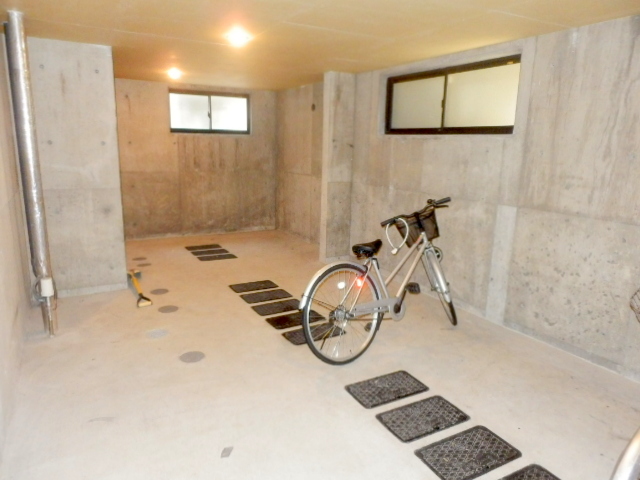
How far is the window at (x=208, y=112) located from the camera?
21.0 ft

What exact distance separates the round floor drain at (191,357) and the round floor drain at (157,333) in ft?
1.29

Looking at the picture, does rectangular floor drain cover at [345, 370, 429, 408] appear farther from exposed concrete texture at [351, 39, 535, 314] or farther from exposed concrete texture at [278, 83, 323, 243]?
exposed concrete texture at [278, 83, 323, 243]

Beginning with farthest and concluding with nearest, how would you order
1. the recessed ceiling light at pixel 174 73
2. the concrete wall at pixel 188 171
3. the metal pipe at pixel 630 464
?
the concrete wall at pixel 188 171 → the recessed ceiling light at pixel 174 73 → the metal pipe at pixel 630 464

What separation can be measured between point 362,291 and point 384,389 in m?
0.71

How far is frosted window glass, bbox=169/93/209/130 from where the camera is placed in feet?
20.9

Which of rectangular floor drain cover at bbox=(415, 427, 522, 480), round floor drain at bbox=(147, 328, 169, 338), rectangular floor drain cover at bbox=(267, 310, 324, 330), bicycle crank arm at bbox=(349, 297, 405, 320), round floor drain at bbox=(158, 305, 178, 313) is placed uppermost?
bicycle crank arm at bbox=(349, 297, 405, 320)

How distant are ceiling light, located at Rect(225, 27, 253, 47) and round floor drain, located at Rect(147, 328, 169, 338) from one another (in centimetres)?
232

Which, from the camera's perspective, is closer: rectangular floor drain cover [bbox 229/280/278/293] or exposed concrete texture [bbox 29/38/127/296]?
exposed concrete texture [bbox 29/38/127/296]

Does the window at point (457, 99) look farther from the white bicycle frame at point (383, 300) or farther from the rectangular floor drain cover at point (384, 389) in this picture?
the rectangular floor drain cover at point (384, 389)

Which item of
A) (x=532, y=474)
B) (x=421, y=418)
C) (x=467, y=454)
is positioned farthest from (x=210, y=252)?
(x=532, y=474)

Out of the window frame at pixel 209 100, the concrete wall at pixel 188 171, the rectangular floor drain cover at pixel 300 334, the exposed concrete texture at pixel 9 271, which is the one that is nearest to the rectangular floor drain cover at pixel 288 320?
the rectangular floor drain cover at pixel 300 334

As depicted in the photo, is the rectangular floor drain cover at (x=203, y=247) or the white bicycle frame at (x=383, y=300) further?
the rectangular floor drain cover at (x=203, y=247)

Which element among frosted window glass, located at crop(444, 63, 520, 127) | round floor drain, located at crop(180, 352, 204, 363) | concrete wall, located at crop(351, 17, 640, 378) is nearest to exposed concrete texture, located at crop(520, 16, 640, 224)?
concrete wall, located at crop(351, 17, 640, 378)

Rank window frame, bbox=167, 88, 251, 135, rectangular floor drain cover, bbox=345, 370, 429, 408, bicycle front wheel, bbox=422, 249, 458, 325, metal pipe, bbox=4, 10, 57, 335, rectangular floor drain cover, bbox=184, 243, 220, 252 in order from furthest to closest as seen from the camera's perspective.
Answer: window frame, bbox=167, 88, 251, 135
rectangular floor drain cover, bbox=184, 243, 220, 252
bicycle front wheel, bbox=422, 249, 458, 325
metal pipe, bbox=4, 10, 57, 335
rectangular floor drain cover, bbox=345, 370, 429, 408
